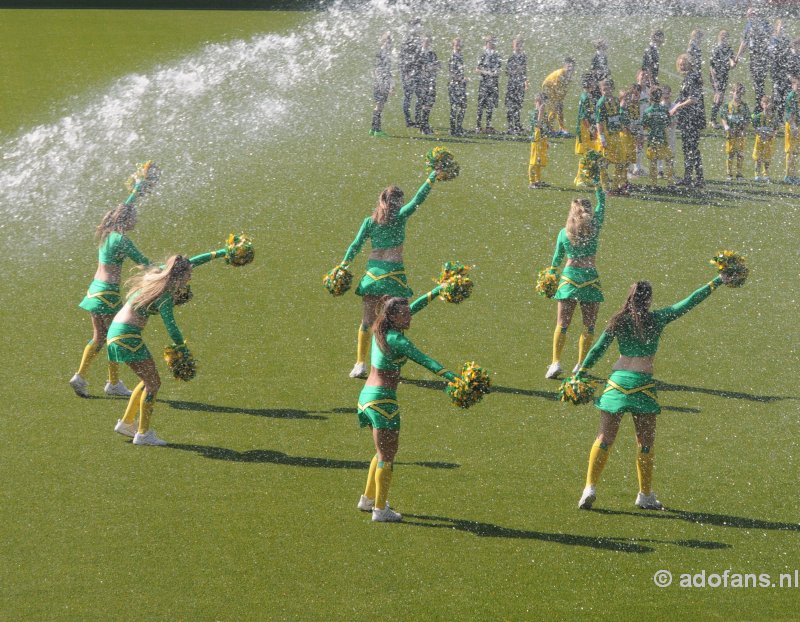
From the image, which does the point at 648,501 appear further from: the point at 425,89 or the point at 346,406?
the point at 425,89

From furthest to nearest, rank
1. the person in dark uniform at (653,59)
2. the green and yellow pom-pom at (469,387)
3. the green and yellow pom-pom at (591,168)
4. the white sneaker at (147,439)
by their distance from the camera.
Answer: the person in dark uniform at (653,59)
the green and yellow pom-pom at (591,168)
the white sneaker at (147,439)
the green and yellow pom-pom at (469,387)

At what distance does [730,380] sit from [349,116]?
46.1 ft

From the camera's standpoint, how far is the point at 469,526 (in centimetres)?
1091

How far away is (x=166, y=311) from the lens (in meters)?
11.9

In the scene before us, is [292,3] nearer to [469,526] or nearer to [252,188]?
[252,188]

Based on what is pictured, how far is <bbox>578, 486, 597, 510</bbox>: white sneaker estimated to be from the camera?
36.4 ft

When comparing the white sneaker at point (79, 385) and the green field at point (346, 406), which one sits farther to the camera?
the white sneaker at point (79, 385)

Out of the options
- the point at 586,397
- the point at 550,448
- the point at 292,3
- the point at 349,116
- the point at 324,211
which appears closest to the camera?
the point at 586,397

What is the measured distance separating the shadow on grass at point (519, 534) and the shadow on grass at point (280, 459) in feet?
3.95

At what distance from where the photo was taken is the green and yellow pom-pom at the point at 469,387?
990cm

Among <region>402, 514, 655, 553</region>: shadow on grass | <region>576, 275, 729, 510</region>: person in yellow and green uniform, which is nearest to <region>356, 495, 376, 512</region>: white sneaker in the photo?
<region>402, 514, 655, 553</region>: shadow on grass

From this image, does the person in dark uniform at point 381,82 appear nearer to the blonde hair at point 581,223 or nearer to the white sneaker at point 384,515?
the blonde hair at point 581,223

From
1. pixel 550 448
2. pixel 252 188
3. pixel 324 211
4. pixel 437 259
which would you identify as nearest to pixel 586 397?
pixel 550 448

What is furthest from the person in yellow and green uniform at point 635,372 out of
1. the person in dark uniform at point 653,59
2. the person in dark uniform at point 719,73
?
the person in dark uniform at point 719,73
